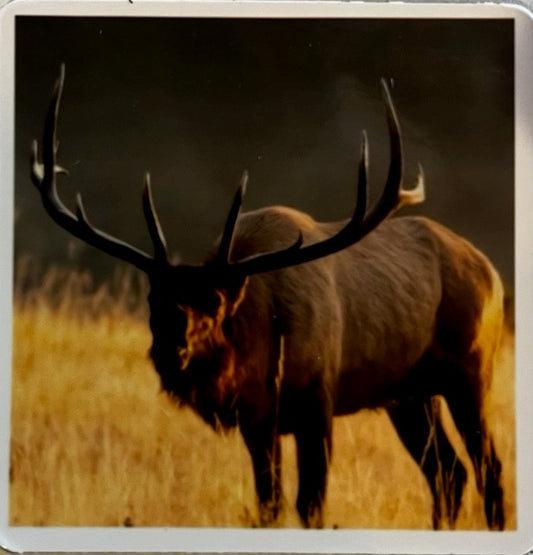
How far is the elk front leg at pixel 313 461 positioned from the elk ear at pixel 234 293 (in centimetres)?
32

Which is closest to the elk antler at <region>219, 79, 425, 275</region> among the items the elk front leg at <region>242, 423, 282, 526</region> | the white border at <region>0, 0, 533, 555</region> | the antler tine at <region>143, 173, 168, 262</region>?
the antler tine at <region>143, 173, 168, 262</region>

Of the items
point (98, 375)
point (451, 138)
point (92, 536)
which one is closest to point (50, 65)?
point (98, 375)

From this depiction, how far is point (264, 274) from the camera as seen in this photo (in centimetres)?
209

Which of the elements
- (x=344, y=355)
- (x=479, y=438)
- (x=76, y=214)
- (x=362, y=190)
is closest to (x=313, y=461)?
(x=344, y=355)

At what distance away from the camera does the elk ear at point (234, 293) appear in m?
2.07

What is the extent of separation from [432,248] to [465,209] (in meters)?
0.13

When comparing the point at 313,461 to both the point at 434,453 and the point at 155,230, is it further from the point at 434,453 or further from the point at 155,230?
the point at 155,230

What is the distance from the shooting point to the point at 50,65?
7.08 feet

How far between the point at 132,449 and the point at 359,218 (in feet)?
2.73

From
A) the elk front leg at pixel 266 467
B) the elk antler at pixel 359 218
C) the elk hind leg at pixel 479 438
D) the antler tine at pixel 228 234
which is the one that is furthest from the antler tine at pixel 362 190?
the elk front leg at pixel 266 467

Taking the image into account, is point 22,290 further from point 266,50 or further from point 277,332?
point 266,50

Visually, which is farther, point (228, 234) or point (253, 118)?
point (253, 118)

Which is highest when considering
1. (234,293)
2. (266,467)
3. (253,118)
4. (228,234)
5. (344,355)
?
(253,118)

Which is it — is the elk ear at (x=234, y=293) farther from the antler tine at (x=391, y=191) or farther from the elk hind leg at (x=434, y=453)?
the elk hind leg at (x=434, y=453)
